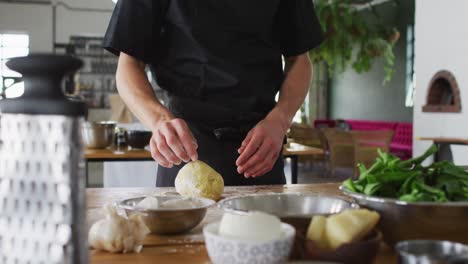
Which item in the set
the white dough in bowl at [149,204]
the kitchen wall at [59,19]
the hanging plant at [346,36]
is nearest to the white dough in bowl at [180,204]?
the white dough in bowl at [149,204]

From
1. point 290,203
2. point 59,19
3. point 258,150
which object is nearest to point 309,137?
point 59,19

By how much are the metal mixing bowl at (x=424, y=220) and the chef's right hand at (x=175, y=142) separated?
458mm

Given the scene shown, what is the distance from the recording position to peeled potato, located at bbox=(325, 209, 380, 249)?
708 mm

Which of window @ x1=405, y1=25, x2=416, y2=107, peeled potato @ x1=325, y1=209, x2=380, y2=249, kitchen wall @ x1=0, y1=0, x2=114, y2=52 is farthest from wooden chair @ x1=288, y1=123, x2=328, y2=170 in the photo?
peeled potato @ x1=325, y1=209, x2=380, y2=249

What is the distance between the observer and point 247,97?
1.60 m

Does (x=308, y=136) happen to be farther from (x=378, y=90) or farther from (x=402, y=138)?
(x=378, y=90)

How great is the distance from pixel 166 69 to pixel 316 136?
8465mm

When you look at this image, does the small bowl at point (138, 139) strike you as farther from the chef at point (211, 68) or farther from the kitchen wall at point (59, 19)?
the kitchen wall at point (59, 19)

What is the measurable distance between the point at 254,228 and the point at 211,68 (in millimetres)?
974

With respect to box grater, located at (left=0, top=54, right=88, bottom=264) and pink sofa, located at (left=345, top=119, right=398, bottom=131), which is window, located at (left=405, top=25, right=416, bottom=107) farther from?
box grater, located at (left=0, top=54, right=88, bottom=264)

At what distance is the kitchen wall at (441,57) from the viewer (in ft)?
23.9

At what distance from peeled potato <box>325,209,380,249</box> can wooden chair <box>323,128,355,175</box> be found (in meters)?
7.96

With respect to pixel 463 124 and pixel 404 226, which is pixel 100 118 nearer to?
pixel 463 124

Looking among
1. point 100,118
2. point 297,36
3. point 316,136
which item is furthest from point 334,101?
point 297,36
